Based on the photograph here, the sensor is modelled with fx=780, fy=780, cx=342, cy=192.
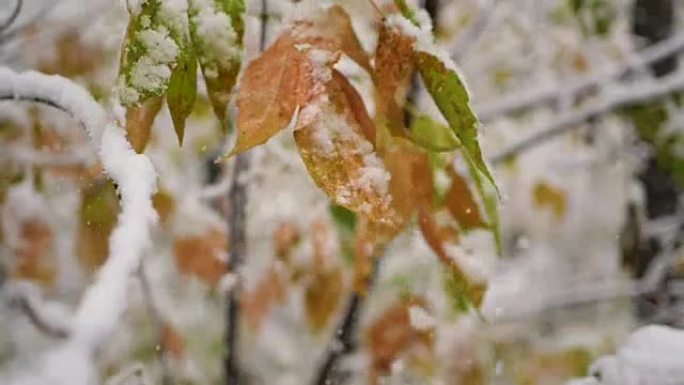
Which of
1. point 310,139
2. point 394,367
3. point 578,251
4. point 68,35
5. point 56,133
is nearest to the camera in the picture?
point 310,139

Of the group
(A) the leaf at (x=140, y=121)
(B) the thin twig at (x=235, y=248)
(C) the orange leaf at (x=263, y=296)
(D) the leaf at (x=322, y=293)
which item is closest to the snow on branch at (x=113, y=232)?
(A) the leaf at (x=140, y=121)

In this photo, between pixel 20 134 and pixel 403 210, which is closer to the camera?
pixel 403 210

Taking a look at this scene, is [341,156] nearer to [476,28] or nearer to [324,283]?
[476,28]

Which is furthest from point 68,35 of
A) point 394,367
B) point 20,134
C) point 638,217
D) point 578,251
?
point 578,251

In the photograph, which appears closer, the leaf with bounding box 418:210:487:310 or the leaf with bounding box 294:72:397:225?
the leaf with bounding box 294:72:397:225

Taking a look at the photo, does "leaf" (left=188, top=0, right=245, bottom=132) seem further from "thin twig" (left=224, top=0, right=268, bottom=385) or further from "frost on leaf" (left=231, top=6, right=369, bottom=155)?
"thin twig" (left=224, top=0, right=268, bottom=385)

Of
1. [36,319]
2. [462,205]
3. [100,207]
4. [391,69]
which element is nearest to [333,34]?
[391,69]

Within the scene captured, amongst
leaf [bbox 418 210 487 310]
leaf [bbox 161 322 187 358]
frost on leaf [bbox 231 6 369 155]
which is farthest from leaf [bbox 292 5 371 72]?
leaf [bbox 161 322 187 358]

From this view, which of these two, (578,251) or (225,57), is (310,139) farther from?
(578,251)
